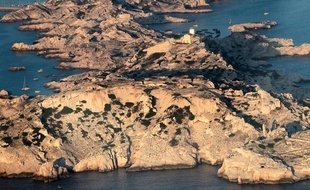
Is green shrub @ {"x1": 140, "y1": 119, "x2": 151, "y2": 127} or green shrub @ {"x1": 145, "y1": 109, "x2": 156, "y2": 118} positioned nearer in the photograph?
green shrub @ {"x1": 140, "y1": 119, "x2": 151, "y2": 127}

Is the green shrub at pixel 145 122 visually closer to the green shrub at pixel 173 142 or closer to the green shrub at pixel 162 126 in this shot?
the green shrub at pixel 162 126

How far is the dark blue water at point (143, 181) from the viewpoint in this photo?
91.4 meters

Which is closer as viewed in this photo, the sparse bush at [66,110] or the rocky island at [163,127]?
the rocky island at [163,127]

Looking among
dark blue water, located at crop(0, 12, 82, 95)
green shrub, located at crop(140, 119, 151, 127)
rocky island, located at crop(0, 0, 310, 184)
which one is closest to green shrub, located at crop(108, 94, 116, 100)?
rocky island, located at crop(0, 0, 310, 184)

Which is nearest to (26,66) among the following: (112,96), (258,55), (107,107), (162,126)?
(258,55)

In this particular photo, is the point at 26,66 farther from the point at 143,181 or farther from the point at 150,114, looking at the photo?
the point at 143,181

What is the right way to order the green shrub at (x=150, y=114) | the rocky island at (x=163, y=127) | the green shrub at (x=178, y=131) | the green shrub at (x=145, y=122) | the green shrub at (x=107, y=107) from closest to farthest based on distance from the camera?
the rocky island at (x=163, y=127), the green shrub at (x=178, y=131), the green shrub at (x=145, y=122), the green shrub at (x=150, y=114), the green shrub at (x=107, y=107)

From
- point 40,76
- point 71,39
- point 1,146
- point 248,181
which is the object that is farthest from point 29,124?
point 71,39

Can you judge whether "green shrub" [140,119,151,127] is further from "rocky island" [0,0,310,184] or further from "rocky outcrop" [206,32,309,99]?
"rocky outcrop" [206,32,309,99]

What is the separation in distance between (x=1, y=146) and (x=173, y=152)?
1292 centimetres

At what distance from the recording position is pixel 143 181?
93250 millimetres

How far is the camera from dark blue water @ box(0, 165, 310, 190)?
300ft

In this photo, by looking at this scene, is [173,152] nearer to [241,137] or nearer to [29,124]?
[241,137]

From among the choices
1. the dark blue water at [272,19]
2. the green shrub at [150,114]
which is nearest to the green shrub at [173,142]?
the green shrub at [150,114]
